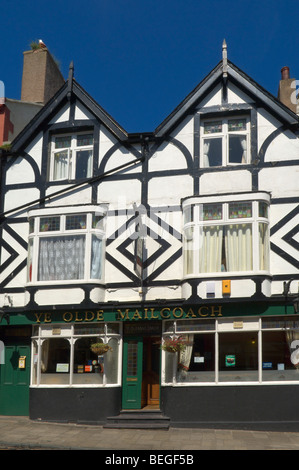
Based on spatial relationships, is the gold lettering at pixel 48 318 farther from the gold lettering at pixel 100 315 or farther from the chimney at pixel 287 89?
the chimney at pixel 287 89

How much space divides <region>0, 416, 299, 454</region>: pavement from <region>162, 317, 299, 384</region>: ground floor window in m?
1.41

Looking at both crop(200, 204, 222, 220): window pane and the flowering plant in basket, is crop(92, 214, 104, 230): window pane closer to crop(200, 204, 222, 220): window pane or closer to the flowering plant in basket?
crop(200, 204, 222, 220): window pane

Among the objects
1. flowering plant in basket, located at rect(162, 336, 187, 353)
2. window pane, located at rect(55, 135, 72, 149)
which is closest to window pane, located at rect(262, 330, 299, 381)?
flowering plant in basket, located at rect(162, 336, 187, 353)

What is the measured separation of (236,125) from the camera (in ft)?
54.8

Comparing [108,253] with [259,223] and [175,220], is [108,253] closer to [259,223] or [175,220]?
[175,220]

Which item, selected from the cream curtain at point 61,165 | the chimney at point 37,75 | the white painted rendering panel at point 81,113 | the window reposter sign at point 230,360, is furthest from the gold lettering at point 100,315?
the chimney at point 37,75

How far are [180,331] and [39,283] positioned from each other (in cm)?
444

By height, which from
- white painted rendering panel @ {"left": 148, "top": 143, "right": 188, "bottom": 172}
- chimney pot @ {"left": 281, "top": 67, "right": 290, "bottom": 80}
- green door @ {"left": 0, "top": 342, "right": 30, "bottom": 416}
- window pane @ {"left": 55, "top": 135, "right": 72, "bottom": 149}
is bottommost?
green door @ {"left": 0, "top": 342, "right": 30, "bottom": 416}

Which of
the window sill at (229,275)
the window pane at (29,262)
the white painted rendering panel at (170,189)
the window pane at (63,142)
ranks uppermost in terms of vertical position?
the window pane at (63,142)

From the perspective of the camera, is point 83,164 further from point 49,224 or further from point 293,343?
point 293,343

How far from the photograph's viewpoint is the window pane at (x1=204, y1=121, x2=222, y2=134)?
1683cm

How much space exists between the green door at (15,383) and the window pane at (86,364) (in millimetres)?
1829

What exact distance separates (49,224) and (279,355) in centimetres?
780

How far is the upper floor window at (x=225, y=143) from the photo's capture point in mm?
16484
